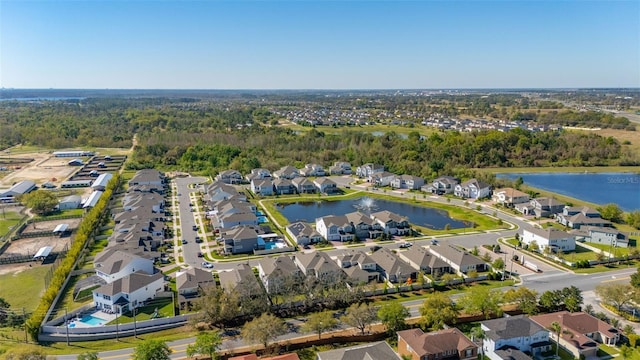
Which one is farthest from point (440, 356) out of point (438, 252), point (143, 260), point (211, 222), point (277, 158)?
point (277, 158)

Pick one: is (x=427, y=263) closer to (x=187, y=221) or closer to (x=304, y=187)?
(x=187, y=221)

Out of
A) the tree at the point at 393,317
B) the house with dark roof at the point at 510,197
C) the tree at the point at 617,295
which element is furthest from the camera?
the house with dark roof at the point at 510,197

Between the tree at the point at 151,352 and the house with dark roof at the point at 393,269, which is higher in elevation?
the tree at the point at 151,352

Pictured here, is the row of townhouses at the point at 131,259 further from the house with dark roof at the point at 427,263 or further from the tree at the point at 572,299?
the tree at the point at 572,299

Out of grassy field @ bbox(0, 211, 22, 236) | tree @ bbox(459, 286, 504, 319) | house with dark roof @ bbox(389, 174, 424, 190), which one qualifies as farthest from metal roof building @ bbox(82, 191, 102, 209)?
tree @ bbox(459, 286, 504, 319)

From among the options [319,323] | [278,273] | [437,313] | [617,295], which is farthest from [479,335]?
[278,273]

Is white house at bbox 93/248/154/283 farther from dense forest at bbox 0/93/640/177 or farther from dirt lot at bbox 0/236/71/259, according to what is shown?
dense forest at bbox 0/93/640/177

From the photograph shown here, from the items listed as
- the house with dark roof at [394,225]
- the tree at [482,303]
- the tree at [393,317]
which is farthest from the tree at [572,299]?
the house with dark roof at [394,225]

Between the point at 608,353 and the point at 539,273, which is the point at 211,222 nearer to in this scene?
the point at 539,273
